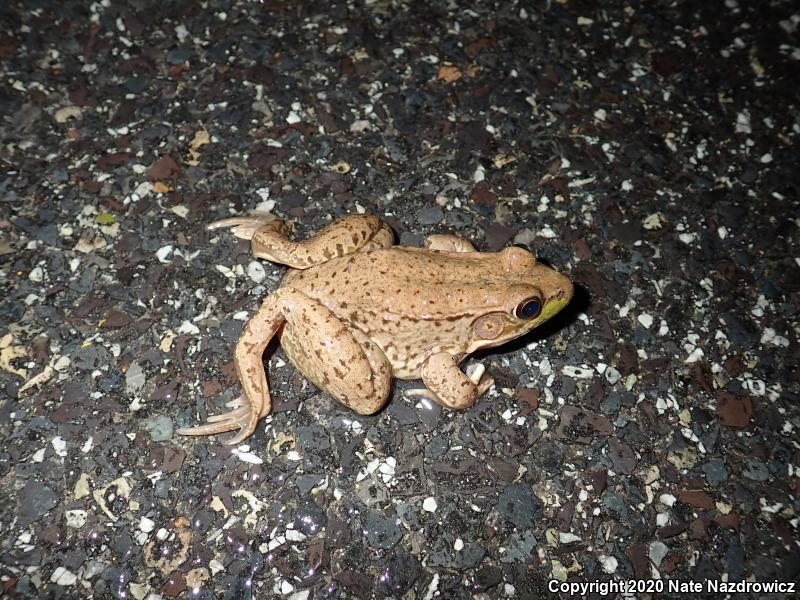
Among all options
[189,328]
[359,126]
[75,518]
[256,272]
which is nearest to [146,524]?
[75,518]

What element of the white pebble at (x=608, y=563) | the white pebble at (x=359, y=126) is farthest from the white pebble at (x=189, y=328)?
the white pebble at (x=608, y=563)

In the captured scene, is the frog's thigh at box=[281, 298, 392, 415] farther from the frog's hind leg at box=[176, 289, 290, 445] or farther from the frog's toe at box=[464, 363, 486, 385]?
the frog's toe at box=[464, 363, 486, 385]

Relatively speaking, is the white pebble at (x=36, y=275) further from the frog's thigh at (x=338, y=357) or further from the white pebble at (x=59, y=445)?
the frog's thigh at (x=338, y=357)

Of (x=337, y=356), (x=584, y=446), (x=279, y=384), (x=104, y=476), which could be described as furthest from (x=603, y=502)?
(x=104, y=476)

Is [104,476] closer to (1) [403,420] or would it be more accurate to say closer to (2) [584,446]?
(1) [403,420]

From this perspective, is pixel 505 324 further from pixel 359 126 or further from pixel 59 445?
pixel 59 445
